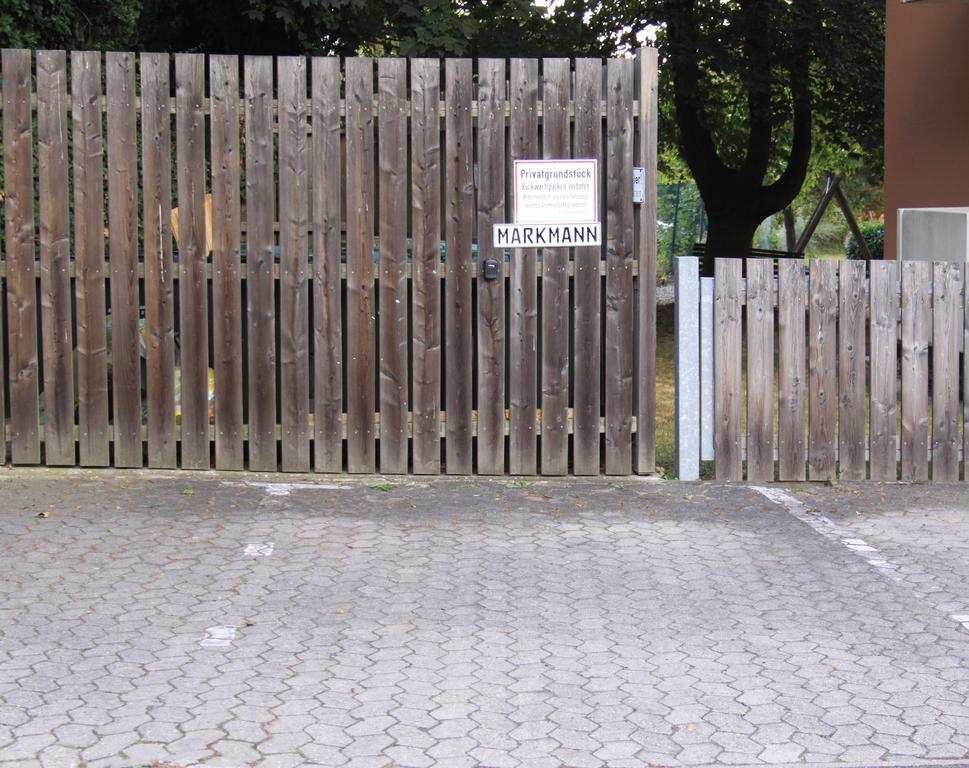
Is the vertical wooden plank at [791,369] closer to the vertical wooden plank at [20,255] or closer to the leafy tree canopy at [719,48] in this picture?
the vertical wooden plank at [20,255]

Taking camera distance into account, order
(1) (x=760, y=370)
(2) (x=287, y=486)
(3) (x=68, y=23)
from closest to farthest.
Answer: (2) (x=287, y=486)
(1) (x=760, y=370)
(3) (x=68, y=23)

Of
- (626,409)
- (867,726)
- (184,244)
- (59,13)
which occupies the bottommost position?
(867,726)

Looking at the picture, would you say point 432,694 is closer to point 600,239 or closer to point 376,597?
point 376,597

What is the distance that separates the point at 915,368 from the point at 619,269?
2.02 meters

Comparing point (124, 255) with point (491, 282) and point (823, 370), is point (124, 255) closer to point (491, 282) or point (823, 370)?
point (491, 282)

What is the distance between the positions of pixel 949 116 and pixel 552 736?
31.0ft

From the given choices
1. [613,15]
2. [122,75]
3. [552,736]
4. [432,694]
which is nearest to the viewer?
[552,736]

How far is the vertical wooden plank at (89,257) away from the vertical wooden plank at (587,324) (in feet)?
9.76

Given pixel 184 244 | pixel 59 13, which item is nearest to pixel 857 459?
pixel 184 244

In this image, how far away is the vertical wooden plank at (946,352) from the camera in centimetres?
826

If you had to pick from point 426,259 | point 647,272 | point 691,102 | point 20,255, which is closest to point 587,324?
point 647,272

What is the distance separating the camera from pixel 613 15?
22094 millimetres

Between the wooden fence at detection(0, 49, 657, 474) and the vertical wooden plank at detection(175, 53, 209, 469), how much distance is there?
0.01 metres

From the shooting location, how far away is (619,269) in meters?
8.18
